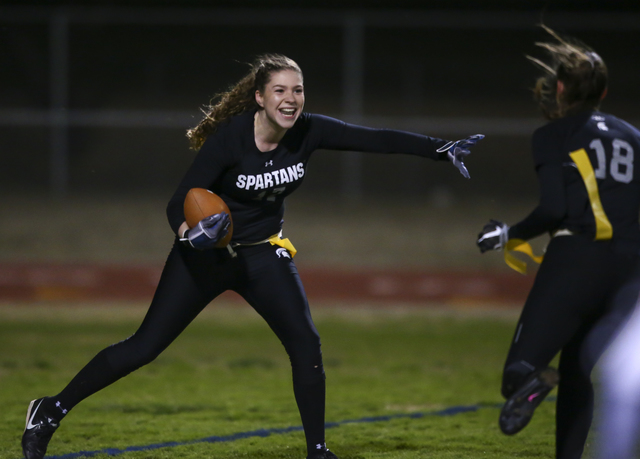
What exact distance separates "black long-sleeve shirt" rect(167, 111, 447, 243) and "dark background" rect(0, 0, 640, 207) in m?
8.72

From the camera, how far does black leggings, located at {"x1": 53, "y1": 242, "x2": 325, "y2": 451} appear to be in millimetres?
3850

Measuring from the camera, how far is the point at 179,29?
1680 centimetres

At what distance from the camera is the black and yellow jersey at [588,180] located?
10.4 feet

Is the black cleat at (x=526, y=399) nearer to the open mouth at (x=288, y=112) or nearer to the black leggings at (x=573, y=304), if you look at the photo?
the black leggings at (x=573, y=304)

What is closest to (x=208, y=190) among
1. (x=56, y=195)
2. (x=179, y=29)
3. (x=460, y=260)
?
(x=460, y=260)

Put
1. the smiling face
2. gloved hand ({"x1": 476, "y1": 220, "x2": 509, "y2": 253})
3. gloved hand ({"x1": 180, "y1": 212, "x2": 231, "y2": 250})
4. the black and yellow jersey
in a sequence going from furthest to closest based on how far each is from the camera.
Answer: the smiling face < gloved hand ({"x1": 180, "y1": 212, "x2": 231, "y2": 250}) < gloved hand ({"x1": 476, "y1": 220, "x2": 509, "y2": 253}) < the black and yellow jersey

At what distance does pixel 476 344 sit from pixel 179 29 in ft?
36.7

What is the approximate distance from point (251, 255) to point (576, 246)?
158 centimetres

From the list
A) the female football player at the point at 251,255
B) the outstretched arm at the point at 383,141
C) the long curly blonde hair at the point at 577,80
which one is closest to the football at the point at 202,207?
the female football player at the point at 251,255

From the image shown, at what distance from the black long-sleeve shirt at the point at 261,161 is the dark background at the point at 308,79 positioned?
28.6 feet

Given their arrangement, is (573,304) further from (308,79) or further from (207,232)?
(308,79)

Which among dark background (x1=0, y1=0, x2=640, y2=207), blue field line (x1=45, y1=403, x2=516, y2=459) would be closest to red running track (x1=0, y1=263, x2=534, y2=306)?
dark background (x1=0, y1=0, x2=640, y2=207)

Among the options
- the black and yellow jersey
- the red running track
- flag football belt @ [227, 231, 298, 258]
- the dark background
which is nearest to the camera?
the black and yellow jersey

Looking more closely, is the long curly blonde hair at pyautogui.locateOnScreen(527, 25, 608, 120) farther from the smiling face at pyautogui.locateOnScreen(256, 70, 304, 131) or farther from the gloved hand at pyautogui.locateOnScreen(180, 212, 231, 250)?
the gloved hand at pyautogui.locateOnScreen(180, 212, 231, 250)
